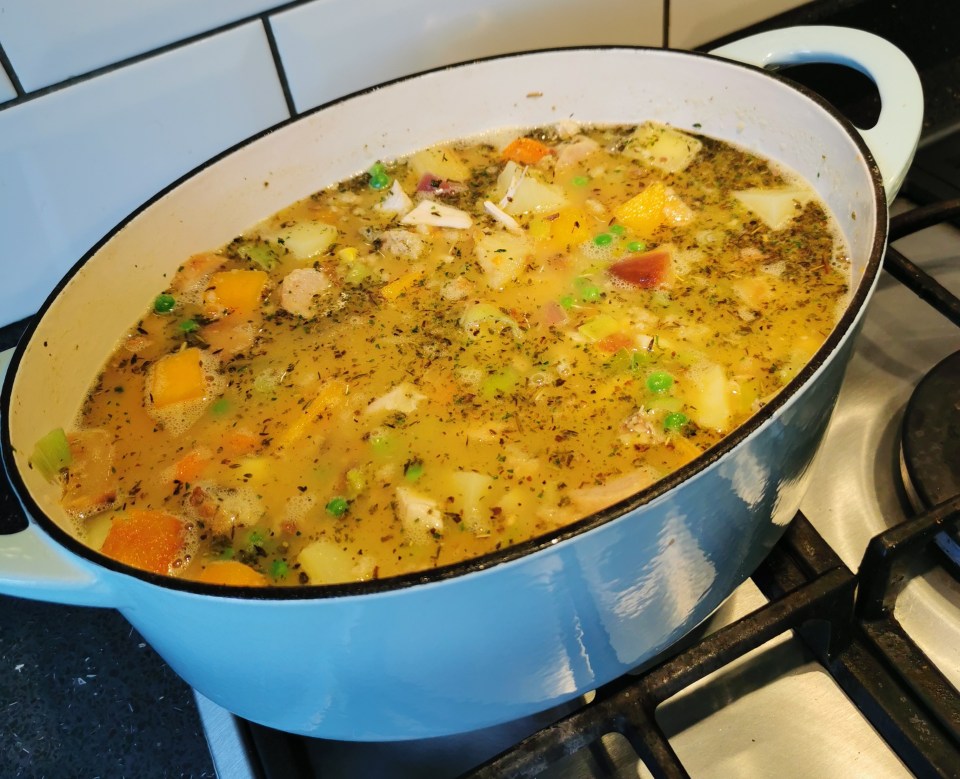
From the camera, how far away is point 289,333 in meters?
1.22

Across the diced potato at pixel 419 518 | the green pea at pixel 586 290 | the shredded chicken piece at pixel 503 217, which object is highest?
the shredded chicken piece at pixel 503 217

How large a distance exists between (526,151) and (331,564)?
A: 81 cm

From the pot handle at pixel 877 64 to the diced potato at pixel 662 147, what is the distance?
157 mm

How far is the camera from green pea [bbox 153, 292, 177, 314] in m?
1.24

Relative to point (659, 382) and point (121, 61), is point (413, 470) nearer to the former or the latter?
point (659, 382)

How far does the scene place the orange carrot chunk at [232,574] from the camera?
919 millimetres

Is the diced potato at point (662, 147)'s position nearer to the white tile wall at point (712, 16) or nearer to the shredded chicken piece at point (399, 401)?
the white tile wall at point (712, 16)

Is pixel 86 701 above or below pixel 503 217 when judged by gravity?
below

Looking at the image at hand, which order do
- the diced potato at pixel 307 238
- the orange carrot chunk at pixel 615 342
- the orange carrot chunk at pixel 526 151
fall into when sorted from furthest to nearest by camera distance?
the orange carrot chunk at pixel 526 151
the diced potato at pixel 307 238
the orange carrot chunk at pixel 615 342

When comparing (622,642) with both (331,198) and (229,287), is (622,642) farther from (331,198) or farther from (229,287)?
(331,198)

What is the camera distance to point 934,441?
105 cm

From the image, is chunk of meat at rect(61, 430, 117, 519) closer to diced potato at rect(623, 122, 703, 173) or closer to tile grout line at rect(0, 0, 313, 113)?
tile grout line at rect(0, 0, 313, 113)

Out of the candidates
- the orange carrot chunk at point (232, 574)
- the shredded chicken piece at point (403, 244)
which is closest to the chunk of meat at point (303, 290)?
the shredded chicken piece at point (403, 244)

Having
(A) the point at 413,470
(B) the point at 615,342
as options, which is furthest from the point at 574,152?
(A) the point at 413,470
